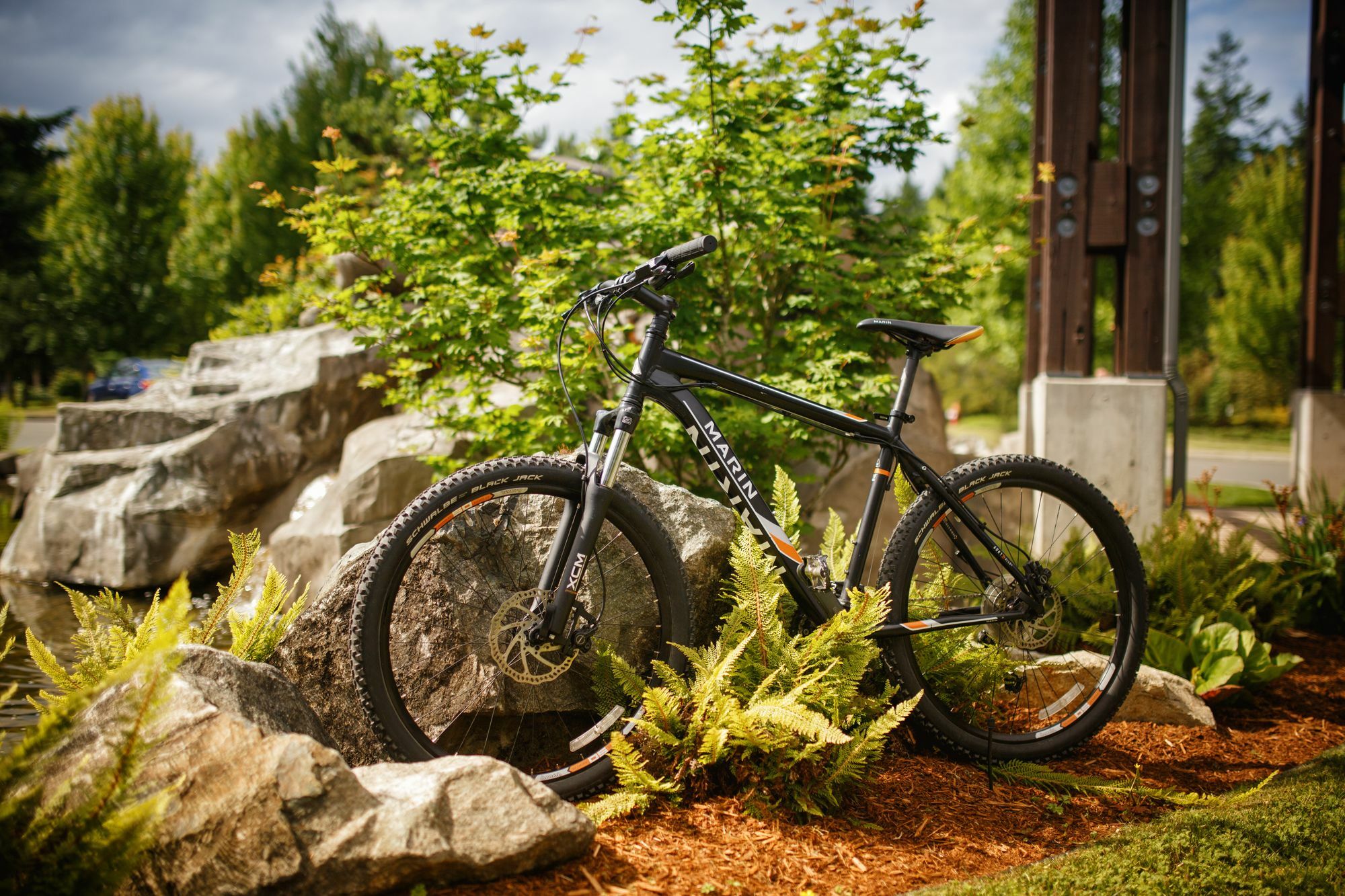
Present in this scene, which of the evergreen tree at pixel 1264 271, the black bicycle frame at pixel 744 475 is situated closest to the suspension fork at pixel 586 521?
the black bicycle frame at pixel 744 475

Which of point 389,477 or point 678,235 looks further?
point 389,477

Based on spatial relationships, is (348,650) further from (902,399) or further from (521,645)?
(902,399)

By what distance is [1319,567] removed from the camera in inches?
192

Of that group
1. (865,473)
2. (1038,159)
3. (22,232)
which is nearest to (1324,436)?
(1038,159)

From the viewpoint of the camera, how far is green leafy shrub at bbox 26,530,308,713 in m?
2.49

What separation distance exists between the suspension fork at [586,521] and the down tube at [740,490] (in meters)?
0.13

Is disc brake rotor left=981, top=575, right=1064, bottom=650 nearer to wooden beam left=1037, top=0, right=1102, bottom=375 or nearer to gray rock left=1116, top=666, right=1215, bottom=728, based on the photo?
gray rock left=1116, top=666, right=1215, bottom=728

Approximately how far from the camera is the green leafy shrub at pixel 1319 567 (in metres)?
4.80

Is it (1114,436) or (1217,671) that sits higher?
(1114,436)

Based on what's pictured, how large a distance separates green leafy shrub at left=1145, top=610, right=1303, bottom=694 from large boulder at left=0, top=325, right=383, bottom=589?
5779 millimetres

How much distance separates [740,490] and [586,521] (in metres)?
0.59

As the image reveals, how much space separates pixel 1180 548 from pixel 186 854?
14.5ft

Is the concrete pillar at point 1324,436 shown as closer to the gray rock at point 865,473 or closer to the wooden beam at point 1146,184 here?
the gray rock at point 865,473

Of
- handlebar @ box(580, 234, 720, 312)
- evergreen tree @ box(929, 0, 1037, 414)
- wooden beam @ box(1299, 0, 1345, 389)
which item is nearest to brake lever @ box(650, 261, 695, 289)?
handlebar @ box(580, 234, 720, 312)
